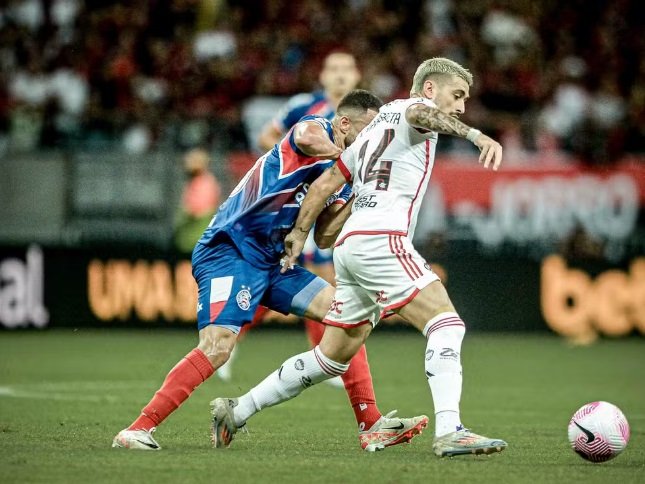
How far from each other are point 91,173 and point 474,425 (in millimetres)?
10384

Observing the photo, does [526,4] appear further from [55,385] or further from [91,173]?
[55,385]

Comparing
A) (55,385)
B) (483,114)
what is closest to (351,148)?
(55,385)

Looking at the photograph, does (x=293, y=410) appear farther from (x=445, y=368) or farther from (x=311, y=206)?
(x=445, y=368)

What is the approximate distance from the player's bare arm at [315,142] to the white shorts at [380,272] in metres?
0.60

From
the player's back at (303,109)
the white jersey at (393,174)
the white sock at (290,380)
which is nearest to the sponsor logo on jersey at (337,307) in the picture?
the white sock at (290,380)

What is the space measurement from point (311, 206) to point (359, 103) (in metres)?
0.78

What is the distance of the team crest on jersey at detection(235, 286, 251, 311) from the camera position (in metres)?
7.08

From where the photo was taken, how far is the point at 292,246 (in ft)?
23.7

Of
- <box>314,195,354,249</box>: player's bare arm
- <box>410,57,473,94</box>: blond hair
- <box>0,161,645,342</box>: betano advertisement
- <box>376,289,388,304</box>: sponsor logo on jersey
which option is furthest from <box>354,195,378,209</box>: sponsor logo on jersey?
<box>0,161,645,342</box>: betano advertisement

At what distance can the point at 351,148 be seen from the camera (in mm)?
7023

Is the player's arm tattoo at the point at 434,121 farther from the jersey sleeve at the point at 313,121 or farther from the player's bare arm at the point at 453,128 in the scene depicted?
the jersey sleeve at the point at 313,121

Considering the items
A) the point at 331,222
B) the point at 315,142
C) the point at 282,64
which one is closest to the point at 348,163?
the point at 315,142

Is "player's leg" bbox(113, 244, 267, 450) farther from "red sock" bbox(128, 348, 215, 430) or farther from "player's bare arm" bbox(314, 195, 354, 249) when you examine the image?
"player's bare arm" bbox(314, 195, 354, 249)

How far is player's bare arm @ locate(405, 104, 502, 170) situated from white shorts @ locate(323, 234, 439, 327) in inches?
26.3
